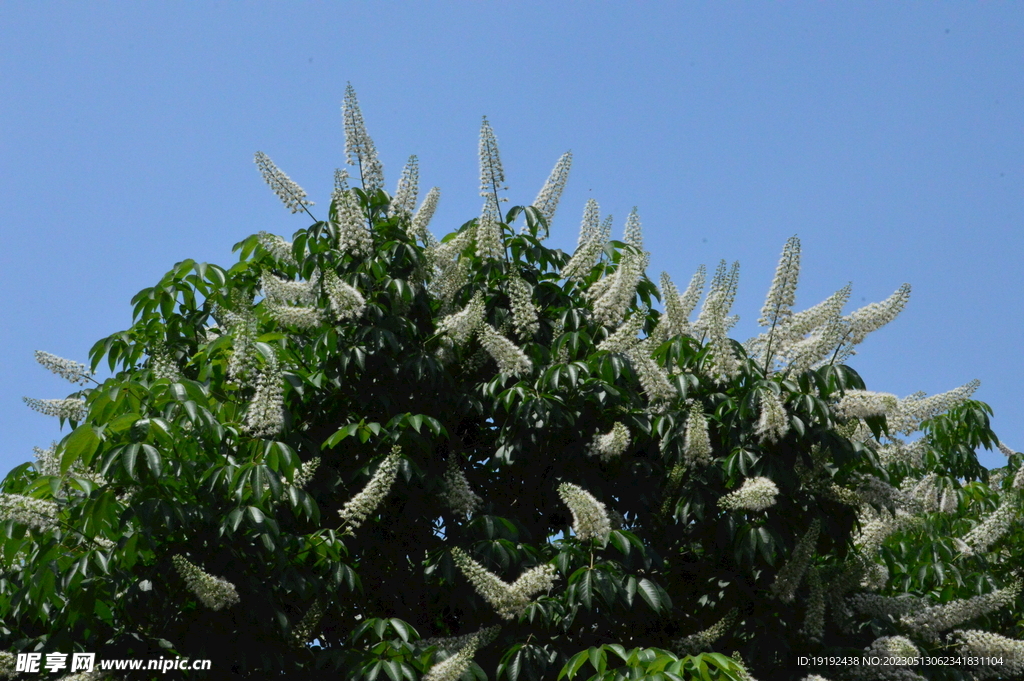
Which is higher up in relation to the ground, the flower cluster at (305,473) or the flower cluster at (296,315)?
the flower cluster at (296,315)

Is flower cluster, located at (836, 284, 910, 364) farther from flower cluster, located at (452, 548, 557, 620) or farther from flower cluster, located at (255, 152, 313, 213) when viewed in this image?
flower cluster, located at (255, 152, 313, 213)

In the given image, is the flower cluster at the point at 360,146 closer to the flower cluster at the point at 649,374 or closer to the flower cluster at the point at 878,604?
the flower cluster at the point at 649,374

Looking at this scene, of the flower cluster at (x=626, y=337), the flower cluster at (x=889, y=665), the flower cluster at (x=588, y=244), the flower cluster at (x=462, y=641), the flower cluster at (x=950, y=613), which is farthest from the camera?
the flower cluster at (x=588, y=244)

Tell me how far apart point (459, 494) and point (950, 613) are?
274 centimetres

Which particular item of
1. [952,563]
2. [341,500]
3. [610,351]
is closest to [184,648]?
[341,500]

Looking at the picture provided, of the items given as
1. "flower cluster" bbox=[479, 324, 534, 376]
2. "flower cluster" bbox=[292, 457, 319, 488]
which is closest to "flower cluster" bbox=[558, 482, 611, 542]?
"flower cluster" bbox=[479, 324, 534, 376]

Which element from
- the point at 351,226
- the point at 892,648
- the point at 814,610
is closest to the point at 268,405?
the point at 351,226

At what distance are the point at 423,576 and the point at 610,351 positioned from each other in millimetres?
1529

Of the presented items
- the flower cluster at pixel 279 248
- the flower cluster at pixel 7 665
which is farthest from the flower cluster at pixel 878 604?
the flower cluster at pixel 7 665

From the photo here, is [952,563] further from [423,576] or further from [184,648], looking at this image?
[184,648]

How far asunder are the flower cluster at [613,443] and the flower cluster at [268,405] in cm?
160

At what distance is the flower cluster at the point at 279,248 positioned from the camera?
6.35m

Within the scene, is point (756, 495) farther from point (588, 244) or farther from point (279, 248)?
point (279, 248)

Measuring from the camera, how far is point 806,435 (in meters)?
5.17
